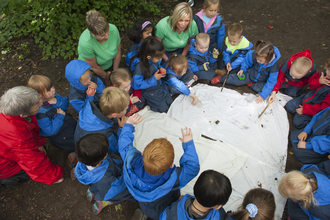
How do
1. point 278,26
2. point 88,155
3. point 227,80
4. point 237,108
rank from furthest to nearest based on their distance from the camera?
point 278,26
point 227,80
point 237,108
point 88,155

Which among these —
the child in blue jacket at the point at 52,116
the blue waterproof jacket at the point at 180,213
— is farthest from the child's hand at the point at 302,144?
the child in blue jacket at the point at 52,116

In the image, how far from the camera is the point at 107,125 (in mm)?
2559

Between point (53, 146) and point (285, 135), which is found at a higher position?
point (285, 135)

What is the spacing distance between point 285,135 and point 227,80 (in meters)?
1.53

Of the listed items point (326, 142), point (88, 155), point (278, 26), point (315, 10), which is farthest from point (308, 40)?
point (88, 155)

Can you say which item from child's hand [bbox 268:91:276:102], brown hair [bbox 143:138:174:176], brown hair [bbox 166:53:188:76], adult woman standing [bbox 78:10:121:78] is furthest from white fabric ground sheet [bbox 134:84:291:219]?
adult woman standing [bbox 78:10:121:78]

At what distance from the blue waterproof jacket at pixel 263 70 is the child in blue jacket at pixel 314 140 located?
92 centimetres

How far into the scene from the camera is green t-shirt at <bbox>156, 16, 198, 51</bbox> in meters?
3.84

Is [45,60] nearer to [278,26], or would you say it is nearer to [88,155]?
[88,155]

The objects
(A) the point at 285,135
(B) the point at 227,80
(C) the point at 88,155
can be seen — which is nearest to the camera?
(C) the point at 88,155

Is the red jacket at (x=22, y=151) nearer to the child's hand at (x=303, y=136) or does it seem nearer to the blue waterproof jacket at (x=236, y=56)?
the blue waterproof jacket at (x=236, y=56)

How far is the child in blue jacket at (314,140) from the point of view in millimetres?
2669

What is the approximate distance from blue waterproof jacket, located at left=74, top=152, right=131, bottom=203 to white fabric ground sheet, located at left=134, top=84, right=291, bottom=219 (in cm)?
88

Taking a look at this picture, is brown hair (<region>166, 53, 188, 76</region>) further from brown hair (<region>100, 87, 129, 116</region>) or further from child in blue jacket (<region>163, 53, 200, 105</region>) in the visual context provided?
brown hair (<region>100, 87, 129, 116</region>)
